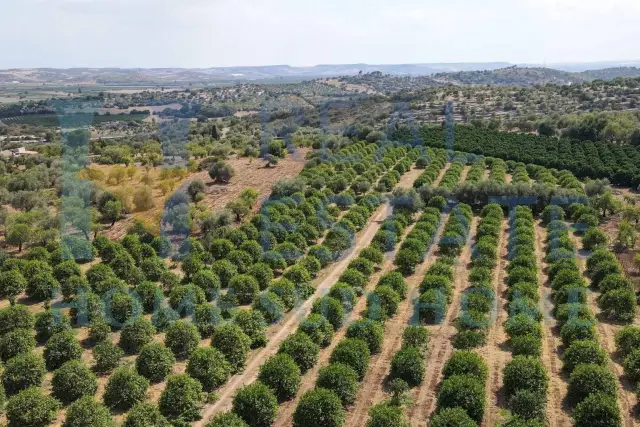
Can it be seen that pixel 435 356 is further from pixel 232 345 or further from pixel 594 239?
pixel 594 239

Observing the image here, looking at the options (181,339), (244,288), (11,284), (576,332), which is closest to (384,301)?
(244,288)

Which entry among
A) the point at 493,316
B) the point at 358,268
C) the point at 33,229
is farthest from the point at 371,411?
the point at 33,229

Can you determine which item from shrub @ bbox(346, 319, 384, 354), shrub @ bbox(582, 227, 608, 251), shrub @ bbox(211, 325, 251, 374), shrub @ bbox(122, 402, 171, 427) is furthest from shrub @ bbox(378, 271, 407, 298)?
shrub @ bbox(582, 227, 608, 251)

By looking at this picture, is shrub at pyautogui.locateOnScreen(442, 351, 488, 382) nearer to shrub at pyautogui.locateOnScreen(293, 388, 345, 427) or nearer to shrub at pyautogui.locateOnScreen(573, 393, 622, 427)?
shrub at pyautogui.locateOnScreen(573, 393, 622, 427)

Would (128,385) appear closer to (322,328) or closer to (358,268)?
(322,328)

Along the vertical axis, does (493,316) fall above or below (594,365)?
below

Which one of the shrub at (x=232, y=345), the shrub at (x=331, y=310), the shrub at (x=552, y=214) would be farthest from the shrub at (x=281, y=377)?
the shrub at (x=552, y=214)

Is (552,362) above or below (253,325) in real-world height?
below

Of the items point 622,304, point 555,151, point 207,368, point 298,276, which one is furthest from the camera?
point 555,151
